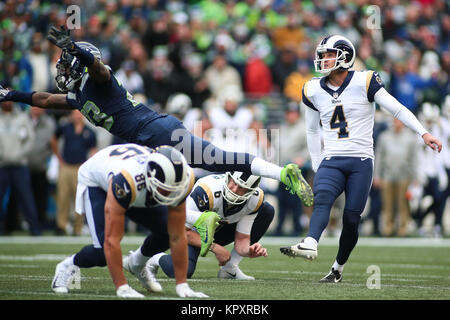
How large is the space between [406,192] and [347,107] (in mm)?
7923

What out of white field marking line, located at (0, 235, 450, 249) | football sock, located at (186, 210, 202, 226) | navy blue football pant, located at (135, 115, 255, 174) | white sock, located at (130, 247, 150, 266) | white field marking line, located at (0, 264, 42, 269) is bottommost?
white field marking line, located at (0, 235, 450, 249)

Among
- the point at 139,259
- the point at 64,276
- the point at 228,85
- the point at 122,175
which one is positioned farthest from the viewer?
the point at 228,85

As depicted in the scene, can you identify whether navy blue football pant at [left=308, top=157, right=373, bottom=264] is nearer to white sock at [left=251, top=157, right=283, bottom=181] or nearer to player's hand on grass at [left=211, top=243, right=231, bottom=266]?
white sock at [left=251, top=157, right=283, bottom=181]

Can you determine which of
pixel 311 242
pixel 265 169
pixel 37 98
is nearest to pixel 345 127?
pixel 265 169

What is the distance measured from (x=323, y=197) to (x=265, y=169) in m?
0.56

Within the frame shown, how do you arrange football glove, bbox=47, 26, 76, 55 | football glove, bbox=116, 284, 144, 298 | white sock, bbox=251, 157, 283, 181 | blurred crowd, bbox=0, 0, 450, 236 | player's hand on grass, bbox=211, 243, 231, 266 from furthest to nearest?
1. blurred crowd, bbox=0, 0, 450, 236
2. player's hand on grass, bbox=211, 243, 231, 266
3. white sock, bbox=251, 157, 283, 181
4. football glove, bbox=47, 26, 76, 55
5. football glove, bbox=116, 284, 144, 298

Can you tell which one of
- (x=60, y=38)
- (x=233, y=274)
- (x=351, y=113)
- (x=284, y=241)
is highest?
(x=60, y=38)

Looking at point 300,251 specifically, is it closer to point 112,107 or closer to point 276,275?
point 276,275

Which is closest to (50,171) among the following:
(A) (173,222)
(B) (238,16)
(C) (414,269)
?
(B) (238,16)

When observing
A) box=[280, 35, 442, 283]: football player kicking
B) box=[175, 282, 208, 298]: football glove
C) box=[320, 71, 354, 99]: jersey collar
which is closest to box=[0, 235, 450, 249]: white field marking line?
box=[280, 35, 442, 283]: football player kicking

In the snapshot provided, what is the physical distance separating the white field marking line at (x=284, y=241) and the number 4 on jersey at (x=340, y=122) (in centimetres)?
502

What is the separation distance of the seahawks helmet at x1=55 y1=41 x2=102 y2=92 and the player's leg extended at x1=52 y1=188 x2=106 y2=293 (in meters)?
1.39

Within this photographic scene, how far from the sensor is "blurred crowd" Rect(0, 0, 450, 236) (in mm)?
14836

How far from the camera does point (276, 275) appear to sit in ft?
28.0
